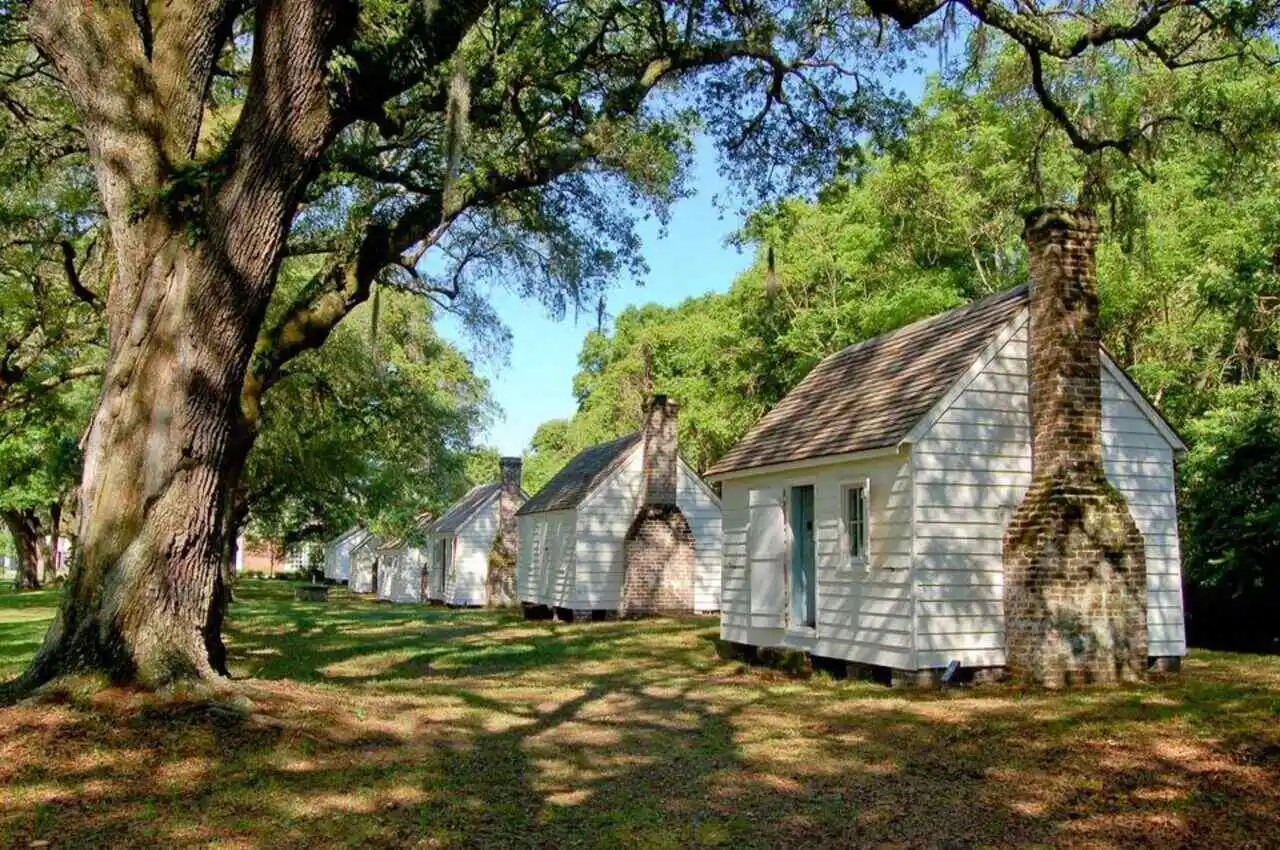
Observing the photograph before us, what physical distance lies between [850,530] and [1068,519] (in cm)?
295

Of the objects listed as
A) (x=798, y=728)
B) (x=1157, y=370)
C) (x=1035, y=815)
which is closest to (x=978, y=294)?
(x=1157, y=370)

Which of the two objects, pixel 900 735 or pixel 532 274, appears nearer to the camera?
pixel 900 735

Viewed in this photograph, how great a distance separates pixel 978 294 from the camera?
30781mm

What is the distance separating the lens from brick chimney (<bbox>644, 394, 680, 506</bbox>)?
26.9m

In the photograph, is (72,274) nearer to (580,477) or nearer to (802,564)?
(802,564)

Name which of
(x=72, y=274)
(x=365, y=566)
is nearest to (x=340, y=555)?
(x=365, y=566)

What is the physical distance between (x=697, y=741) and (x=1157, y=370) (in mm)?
18454

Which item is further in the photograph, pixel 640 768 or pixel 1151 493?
pixel 1151 493

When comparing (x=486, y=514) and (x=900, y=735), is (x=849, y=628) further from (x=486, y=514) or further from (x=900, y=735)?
(x=486, y=514)

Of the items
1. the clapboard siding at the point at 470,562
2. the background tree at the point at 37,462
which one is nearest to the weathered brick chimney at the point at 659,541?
the background tree at the point at 37,462

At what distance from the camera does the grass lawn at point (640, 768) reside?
5.82 meters

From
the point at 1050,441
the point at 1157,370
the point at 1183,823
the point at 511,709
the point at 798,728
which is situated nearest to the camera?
the point at 1183,823

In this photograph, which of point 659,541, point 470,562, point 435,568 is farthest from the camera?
point 435,568

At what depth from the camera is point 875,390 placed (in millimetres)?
14453
